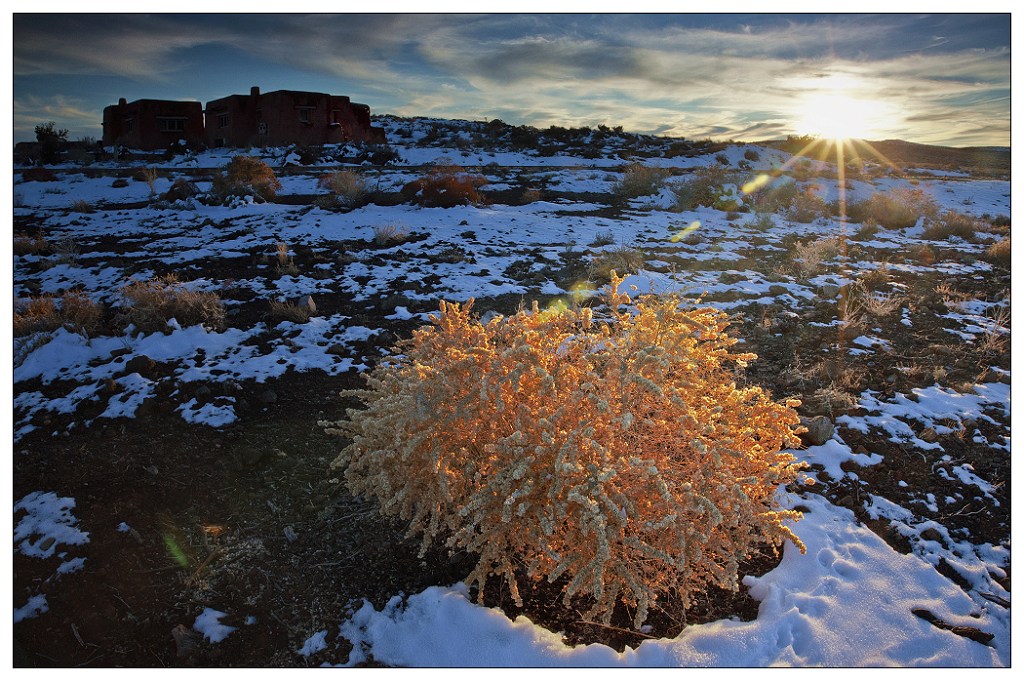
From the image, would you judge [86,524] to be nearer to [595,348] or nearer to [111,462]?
[111,462]

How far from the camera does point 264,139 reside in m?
37.0

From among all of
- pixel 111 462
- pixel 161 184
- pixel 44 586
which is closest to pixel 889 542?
pixel 44 586

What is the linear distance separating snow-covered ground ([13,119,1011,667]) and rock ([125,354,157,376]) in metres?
0.07

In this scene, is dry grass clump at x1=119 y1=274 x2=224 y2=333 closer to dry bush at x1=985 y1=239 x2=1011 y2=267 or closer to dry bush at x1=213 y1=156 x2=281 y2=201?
dry bush at x1=213 y1=156 x2=281 y2=201

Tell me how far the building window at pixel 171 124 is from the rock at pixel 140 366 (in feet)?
142

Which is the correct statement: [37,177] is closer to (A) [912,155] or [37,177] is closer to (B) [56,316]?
(B) [56,316]

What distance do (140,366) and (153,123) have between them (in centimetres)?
4346

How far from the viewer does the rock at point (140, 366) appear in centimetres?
522

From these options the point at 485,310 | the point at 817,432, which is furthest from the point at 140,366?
the point at 817,432

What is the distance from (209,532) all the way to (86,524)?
2.46 feet

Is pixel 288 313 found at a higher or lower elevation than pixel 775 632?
higher

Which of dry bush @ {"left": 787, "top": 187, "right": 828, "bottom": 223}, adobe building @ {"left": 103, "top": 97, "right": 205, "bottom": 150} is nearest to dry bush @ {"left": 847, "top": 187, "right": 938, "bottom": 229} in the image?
dry bush @ {"left": 787, "top": 187, "right": 828, "bottom": 223}

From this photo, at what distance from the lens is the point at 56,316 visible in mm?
6180

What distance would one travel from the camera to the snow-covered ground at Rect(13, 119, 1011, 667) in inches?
104
